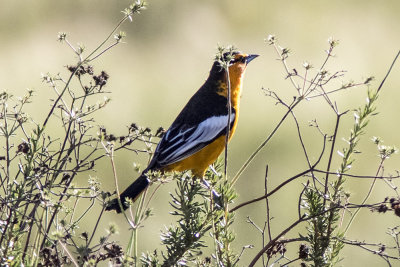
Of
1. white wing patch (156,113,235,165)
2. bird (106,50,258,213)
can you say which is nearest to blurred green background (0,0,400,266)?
bird (106,50,258,213)

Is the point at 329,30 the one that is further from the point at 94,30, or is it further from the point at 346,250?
the point at 346,250

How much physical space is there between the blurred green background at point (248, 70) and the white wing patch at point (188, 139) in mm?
1588

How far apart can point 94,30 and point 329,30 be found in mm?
2623

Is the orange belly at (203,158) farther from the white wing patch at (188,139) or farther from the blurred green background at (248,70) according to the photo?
the blurred green background at (248,70)

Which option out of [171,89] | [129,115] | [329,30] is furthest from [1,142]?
[329,30]

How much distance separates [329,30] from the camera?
968 centimetres

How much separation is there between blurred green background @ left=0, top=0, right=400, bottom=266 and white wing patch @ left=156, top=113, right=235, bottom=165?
159 centimetres

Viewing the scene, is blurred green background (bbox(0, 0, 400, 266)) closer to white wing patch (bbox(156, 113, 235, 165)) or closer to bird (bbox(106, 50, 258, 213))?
bird (bbox(106, 50, 258, 213))

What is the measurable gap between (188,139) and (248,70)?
4111mm

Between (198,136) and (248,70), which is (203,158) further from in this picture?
(248,70)

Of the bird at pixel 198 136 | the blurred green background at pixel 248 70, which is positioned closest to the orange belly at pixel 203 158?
the bird at pixel 198 136

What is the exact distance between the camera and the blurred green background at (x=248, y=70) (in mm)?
6570

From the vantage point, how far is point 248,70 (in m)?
7.94

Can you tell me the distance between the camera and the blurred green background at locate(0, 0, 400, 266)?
6.57 metres
